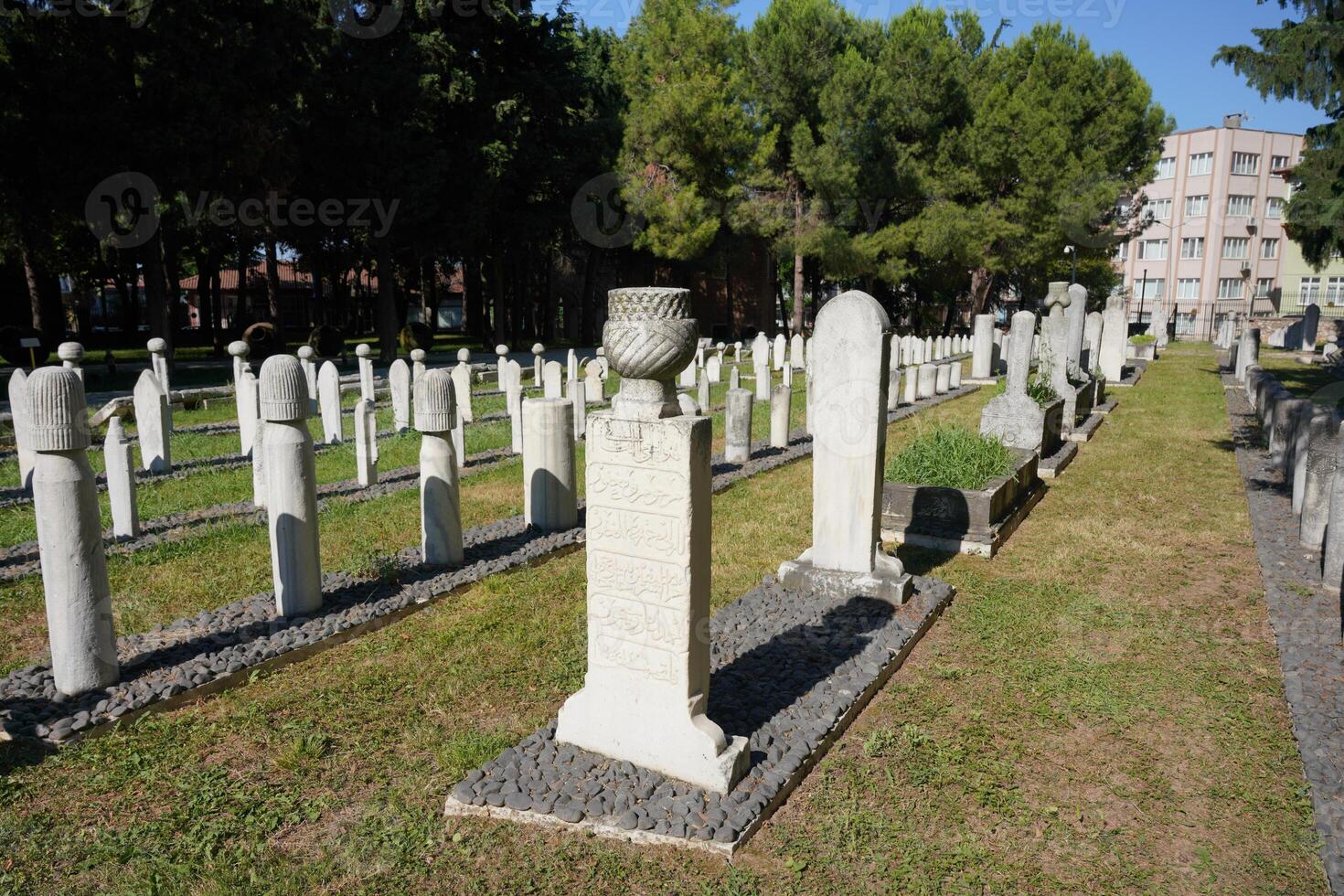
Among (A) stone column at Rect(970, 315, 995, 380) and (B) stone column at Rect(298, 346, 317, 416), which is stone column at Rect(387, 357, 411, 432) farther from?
(A) stone column at Rect(970, 315, 995, 380)

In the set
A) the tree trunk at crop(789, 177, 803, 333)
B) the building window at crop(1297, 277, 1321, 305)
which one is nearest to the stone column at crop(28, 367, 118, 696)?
the tree trunk at crop(789, 177, 803, 333)

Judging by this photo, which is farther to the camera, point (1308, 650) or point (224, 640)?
point (1308, 650)

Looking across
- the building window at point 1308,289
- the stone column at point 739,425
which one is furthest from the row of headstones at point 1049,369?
the building window at point 1308,289

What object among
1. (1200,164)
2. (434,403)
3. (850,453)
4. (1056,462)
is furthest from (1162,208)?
(434,403)

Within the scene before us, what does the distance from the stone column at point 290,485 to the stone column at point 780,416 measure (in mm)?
7060

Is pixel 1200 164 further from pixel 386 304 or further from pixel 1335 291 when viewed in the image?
pixel 386 304

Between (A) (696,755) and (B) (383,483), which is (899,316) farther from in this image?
(A) (696,755)

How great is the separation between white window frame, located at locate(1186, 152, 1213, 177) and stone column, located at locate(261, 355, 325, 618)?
214 feet

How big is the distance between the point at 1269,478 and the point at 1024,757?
7.96 meters

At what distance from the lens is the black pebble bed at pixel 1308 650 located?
11.8 ft

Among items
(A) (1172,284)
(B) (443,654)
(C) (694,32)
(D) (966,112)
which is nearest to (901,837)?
(B) (443,654)

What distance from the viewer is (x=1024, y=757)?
3.98 metres

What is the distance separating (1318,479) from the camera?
7090mm

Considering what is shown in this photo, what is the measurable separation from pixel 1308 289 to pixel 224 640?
63.6 m
